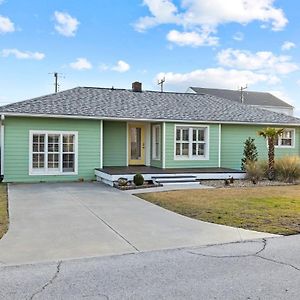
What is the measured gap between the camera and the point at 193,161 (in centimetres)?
1927

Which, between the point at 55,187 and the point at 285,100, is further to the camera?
the point at 285,100

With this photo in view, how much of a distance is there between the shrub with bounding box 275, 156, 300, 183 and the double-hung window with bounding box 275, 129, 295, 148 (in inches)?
173

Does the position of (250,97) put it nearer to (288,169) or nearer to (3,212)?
(288,169)

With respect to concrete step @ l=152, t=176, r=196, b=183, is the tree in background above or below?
above

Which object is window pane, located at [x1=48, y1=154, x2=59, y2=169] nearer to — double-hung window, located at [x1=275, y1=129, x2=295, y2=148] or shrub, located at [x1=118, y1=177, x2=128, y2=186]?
shrub, located at [x1=118, y1=177, x2=128, y2=186]

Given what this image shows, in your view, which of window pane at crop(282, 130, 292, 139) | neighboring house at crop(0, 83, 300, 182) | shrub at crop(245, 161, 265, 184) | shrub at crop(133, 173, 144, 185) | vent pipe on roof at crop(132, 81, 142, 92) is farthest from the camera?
vent pipe on roof at crop(132, 81, 142, 92)

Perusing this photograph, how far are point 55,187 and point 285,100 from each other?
4910 cm

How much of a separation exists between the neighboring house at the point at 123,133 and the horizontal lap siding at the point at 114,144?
0.05 metres

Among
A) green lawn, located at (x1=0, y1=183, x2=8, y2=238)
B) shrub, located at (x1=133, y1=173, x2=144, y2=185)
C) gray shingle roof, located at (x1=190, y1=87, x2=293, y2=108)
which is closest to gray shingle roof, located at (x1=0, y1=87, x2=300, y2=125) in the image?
shrub, located at (x1=133, y1=173, x2=144, y2=185)

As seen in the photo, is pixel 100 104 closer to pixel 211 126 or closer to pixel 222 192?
pixel 211 126

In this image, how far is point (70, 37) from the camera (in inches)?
806

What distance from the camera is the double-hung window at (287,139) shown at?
850 inches

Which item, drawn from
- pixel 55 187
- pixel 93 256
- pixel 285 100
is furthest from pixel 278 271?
pixel 285 100

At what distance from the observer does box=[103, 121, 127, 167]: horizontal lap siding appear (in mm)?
19327
